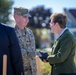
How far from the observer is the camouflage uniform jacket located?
485cm

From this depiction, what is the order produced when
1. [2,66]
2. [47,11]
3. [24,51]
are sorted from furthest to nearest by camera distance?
[47,11] < [24,51] < [2,66]

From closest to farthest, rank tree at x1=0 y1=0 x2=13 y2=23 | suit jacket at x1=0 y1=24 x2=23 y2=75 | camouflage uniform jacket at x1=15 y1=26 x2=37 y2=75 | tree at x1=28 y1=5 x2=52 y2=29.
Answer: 1. suit jacket at x1=0 y1=24 x2=23 y2=75
2. camouflage uniform jacket at x1=15 y1=26 x2=37 y2=75
3. tree at x1=0 y1=0 x2=13 y2=23
4. tree at x1=28 y1=5 x2=52 y2=29

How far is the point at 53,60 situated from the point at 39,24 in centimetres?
5423

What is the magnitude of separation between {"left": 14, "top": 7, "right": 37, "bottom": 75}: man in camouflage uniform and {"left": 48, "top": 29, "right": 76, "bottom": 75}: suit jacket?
561 mm

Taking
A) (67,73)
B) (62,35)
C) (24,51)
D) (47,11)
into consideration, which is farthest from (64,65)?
(47,11)

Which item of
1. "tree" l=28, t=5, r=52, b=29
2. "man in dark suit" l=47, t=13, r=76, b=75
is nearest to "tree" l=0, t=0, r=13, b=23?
"tree" l=28, t=5, r=52, b=29

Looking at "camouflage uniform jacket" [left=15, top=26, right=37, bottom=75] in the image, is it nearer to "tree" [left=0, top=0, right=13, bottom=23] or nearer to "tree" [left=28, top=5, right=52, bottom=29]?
"tree" [left=0, top=0, right=13, bottom=23]

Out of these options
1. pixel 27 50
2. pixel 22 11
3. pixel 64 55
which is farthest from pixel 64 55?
pixel 22 11

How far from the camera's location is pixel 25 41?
Result: 4934mm

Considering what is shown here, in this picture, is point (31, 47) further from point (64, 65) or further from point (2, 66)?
point (2, 66)

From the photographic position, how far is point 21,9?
491 cm

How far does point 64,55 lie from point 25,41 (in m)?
0.91

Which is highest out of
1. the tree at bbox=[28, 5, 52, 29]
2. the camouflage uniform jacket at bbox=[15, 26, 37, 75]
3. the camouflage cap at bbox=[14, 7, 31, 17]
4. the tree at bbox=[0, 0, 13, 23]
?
the camouflage cap at bbox=[14, 7, 31, 17]

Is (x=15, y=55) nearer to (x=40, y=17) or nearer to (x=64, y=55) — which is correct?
(x=64, y=55)
